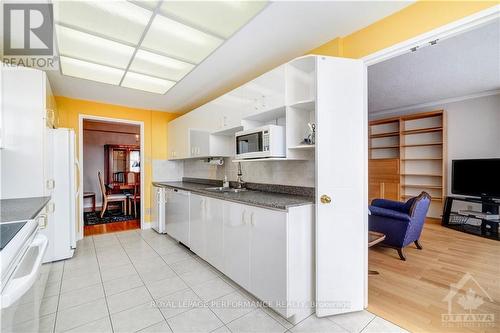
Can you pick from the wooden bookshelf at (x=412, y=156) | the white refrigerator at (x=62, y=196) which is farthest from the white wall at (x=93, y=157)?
the wooden bookshelf at (x=412, y=156)

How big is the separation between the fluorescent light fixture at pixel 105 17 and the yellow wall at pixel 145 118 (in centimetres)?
246

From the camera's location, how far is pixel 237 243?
7.05ft

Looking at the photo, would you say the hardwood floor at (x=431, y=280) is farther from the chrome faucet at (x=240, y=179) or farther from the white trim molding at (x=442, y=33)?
the white trim molding at (x=442, y=33)

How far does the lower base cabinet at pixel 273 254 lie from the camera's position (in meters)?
1.71

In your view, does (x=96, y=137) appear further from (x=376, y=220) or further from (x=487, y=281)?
(x=487, y=281)

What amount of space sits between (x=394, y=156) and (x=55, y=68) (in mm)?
6499

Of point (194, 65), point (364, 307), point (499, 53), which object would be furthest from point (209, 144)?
point (499, 53)

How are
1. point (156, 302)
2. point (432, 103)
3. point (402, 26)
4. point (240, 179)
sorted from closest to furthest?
point (402, 26), point (156, 302), point (240, 179), point (432, 103)

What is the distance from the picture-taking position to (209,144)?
3270mm

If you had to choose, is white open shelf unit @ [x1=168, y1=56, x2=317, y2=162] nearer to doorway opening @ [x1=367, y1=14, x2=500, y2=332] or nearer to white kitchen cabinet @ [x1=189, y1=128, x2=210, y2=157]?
white kitchen cabinet @ [x1=189, y1=128, x2=210, y2=157]

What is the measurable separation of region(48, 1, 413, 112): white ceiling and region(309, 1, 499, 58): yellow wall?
0.06m

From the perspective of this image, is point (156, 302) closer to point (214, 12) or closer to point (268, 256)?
point (268, 256)

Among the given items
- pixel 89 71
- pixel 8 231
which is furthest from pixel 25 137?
pixel 8 231

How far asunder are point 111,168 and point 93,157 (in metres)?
0.59
